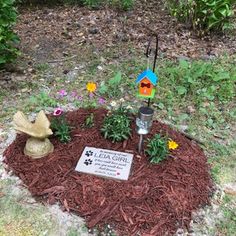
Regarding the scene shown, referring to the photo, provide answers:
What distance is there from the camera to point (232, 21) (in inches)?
235

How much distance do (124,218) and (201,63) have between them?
106 inches

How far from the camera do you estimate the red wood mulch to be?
8.84 feet

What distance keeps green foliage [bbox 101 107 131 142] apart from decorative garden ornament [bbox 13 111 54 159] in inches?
20.5

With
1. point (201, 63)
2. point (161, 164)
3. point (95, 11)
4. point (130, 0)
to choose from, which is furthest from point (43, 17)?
point (161, 164)

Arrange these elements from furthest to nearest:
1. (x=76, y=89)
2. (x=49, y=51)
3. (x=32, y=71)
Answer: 1. (x=49, y=51)
2. (x=32, y=71)
3. (x=76, y=89)

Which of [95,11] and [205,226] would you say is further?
[95,11]

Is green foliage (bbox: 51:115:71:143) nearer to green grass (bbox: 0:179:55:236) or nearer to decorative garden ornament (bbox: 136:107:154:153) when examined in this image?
green grass (bbox: 0:179:55:236)

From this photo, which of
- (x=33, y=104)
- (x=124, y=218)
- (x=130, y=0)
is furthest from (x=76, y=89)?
(x=130, y=0)

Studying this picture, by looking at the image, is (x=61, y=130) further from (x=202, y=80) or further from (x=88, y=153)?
(x=202, y=80)

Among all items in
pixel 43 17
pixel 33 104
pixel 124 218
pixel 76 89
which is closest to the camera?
pixel 124 218

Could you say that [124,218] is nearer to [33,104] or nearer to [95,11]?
[33,104]

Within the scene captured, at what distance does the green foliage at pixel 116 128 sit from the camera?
324cm

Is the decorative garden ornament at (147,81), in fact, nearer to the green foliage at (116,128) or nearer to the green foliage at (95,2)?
the green foliage at (116,128)

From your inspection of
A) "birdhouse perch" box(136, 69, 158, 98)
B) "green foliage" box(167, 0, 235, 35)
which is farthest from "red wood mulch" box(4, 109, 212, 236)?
"green foliage" box(167, 0, 235, 35)
